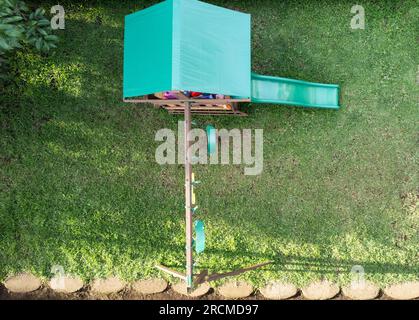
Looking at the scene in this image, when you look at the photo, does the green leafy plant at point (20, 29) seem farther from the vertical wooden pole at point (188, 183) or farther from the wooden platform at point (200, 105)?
the vertical wooden pole at point (188, 183)

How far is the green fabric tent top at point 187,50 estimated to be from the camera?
328 centimetres

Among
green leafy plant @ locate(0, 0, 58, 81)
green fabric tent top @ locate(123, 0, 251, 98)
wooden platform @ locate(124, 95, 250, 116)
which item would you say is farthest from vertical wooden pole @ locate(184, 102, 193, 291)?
green leafy plant @ locate(0, 0, 58, 81)

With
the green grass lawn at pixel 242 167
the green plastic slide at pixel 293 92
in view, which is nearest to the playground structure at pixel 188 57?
the green plastic slide at pixel 293 92

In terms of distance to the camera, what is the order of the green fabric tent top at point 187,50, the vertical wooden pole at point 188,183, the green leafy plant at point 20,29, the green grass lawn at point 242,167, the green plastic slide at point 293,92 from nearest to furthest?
the green fabric tent top at point 187,50 → the green leafy plant at point 20,29 → the vertical wooden pole at point 188,183 → the green plastic slide at point 293,92 → the green grass lawn at point 242,167

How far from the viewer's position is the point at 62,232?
470 cm

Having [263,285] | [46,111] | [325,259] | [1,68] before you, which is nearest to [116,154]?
[46,111]

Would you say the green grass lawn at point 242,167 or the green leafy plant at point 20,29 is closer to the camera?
the green leafy plant at point 20,29

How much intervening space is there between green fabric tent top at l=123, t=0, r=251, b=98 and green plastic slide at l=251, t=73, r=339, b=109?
25.7 inches

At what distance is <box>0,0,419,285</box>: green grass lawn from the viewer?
15.0 feet

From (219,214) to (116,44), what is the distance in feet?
7.46

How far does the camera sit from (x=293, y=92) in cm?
438

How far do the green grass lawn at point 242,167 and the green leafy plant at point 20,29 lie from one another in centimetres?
41

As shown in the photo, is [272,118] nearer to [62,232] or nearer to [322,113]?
[322,113]
